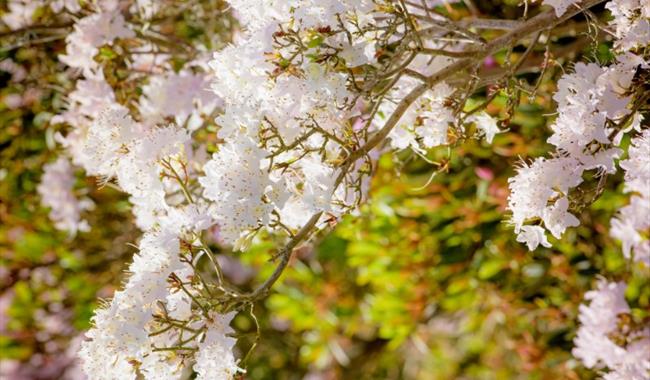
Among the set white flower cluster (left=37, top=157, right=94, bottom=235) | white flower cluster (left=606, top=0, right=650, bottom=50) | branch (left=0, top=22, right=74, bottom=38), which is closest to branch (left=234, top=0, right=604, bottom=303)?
white flower cluster (left=606, top=0, right=650, bottom=50)

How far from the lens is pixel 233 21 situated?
2307 millimetres

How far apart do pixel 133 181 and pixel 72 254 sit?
1634 mm

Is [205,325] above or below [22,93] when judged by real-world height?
above

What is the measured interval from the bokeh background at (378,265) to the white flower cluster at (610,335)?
7.6 inches

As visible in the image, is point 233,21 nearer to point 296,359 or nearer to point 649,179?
point 649,179

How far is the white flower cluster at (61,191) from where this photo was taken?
8.42ft

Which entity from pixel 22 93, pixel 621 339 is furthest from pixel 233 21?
pixel 621 339

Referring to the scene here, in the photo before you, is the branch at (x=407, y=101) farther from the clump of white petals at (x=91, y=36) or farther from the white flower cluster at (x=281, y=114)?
the clump of white petals at (x=91, y=36)

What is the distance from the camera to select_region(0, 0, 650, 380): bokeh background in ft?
8.03

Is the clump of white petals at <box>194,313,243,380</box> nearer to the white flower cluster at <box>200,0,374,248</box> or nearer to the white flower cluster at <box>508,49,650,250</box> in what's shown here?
the white flower cluster at <box>200,0,374,248</box>

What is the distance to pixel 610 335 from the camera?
79.3 inches

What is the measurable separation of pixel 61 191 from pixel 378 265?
43.1 inches

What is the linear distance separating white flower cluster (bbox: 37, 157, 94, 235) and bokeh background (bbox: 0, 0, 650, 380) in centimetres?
7

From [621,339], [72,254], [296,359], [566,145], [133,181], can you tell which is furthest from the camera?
[296,359]
